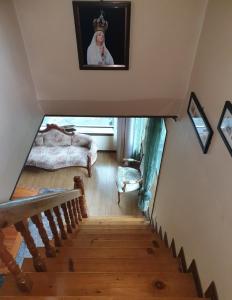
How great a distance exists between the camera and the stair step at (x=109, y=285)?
1.32 meters

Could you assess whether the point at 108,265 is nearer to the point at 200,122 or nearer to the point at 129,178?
the point at 200,122

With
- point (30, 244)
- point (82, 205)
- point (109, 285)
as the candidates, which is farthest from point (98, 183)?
point (30, 244)

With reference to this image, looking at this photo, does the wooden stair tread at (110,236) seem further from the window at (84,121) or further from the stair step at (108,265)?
the window at (84,121)

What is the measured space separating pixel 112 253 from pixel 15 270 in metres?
Answer: 1.04

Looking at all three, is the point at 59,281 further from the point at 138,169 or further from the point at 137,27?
the point at 138,169

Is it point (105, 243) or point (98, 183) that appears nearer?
point (105, 243)

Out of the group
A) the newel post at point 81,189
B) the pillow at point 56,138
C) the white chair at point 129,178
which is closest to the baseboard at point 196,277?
the newel post at point 81,189

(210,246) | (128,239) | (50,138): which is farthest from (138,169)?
(210,246)

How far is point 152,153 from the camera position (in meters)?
3.78

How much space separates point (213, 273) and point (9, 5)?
8.33 ft

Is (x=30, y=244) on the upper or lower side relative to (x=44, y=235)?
upper

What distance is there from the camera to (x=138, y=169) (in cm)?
495

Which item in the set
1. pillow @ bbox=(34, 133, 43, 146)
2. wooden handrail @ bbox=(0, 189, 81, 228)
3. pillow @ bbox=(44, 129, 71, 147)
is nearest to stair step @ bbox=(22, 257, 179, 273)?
wooden handrail @ bbox=(0, 189, 81, 228)

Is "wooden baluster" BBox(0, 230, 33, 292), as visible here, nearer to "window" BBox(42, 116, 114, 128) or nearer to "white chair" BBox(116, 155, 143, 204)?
"white chair" BBox(116, 155, 143, 204)
